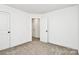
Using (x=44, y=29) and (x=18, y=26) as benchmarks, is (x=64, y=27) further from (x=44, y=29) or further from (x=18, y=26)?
(x=18, y=26)

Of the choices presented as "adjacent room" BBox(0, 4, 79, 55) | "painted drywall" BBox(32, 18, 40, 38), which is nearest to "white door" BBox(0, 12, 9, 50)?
"adjacent room" BBox(0, 4, 79, 55)

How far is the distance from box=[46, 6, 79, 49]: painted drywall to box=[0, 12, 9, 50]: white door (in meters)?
2.65

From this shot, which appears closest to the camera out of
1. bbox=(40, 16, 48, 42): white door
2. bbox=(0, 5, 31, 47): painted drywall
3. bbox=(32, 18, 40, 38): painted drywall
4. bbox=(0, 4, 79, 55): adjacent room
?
bbox=(0, 4, 79, 55): adjacent room

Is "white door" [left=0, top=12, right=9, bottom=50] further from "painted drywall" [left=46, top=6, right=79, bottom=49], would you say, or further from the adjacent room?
"painted drywall" [left=46, top=6, right=79, bottom=49]

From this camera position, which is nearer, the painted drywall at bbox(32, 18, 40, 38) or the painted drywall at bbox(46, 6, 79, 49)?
the painted drywall at bbox(46, 6, 79, 49)

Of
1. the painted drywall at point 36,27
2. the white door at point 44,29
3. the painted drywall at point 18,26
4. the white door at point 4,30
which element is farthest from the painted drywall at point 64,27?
the painted drywall at point 36,27

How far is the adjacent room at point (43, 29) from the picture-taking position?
3.95m

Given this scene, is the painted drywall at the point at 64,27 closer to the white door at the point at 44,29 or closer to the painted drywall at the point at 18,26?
the white door at the point at 44,29

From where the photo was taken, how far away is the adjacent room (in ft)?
13.0

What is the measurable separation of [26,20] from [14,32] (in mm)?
1565

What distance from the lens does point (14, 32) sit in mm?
4750

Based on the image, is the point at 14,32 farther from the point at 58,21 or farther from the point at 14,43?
the point at 58,21

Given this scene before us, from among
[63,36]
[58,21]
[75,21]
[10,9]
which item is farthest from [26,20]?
[75,21]
